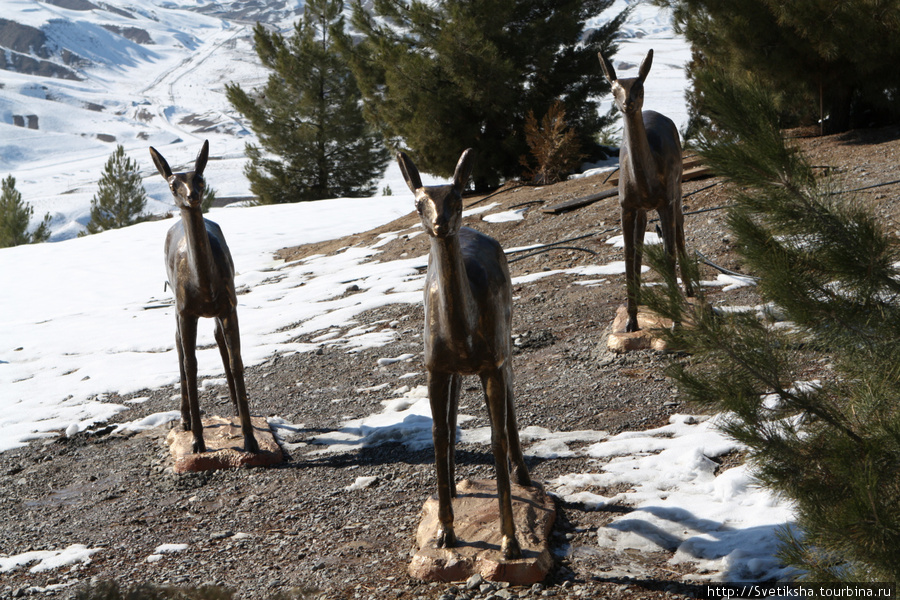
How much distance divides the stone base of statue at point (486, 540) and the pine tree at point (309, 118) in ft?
74.7

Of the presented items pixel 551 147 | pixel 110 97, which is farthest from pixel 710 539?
pixel 110 97

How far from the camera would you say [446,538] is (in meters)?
3.79

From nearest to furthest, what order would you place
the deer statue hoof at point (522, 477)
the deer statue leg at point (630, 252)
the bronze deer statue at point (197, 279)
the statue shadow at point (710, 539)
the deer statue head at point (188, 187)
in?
the statue shadow at point (710, 539) < the deer statue hoof at point (522, 477) < the deer statue head at point (188, 187) < the bronze deer statue at point (197, 279) < the deer statue leg at point (630, 252)

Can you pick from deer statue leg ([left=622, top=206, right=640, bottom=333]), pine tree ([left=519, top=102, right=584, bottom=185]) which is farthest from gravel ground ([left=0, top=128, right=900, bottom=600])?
pine tree ([left=519, top=102, right=584, bottom=185])

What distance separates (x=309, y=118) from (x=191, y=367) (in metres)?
21.7

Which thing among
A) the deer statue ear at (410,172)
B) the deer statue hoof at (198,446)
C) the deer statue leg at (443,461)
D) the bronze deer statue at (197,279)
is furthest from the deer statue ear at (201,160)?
the deer statue leg at (443,461)

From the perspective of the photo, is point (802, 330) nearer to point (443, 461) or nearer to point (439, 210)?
point (439, 210)

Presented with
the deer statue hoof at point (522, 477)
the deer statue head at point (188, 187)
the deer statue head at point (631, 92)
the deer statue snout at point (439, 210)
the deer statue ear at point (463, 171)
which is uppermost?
the deer statue head at point (631, 92)

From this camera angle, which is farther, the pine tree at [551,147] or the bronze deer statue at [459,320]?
the pine tree at [551,147]

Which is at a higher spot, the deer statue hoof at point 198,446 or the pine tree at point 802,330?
the pine tree at point 802,330

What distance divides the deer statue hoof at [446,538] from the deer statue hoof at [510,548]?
284mm

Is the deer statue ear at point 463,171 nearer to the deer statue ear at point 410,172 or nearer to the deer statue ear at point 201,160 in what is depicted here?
the deer statue ear at point 410,172

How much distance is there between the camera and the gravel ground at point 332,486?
3.80 meters

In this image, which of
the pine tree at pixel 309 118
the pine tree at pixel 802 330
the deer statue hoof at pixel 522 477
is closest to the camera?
the pine tree at pixel 802 330
